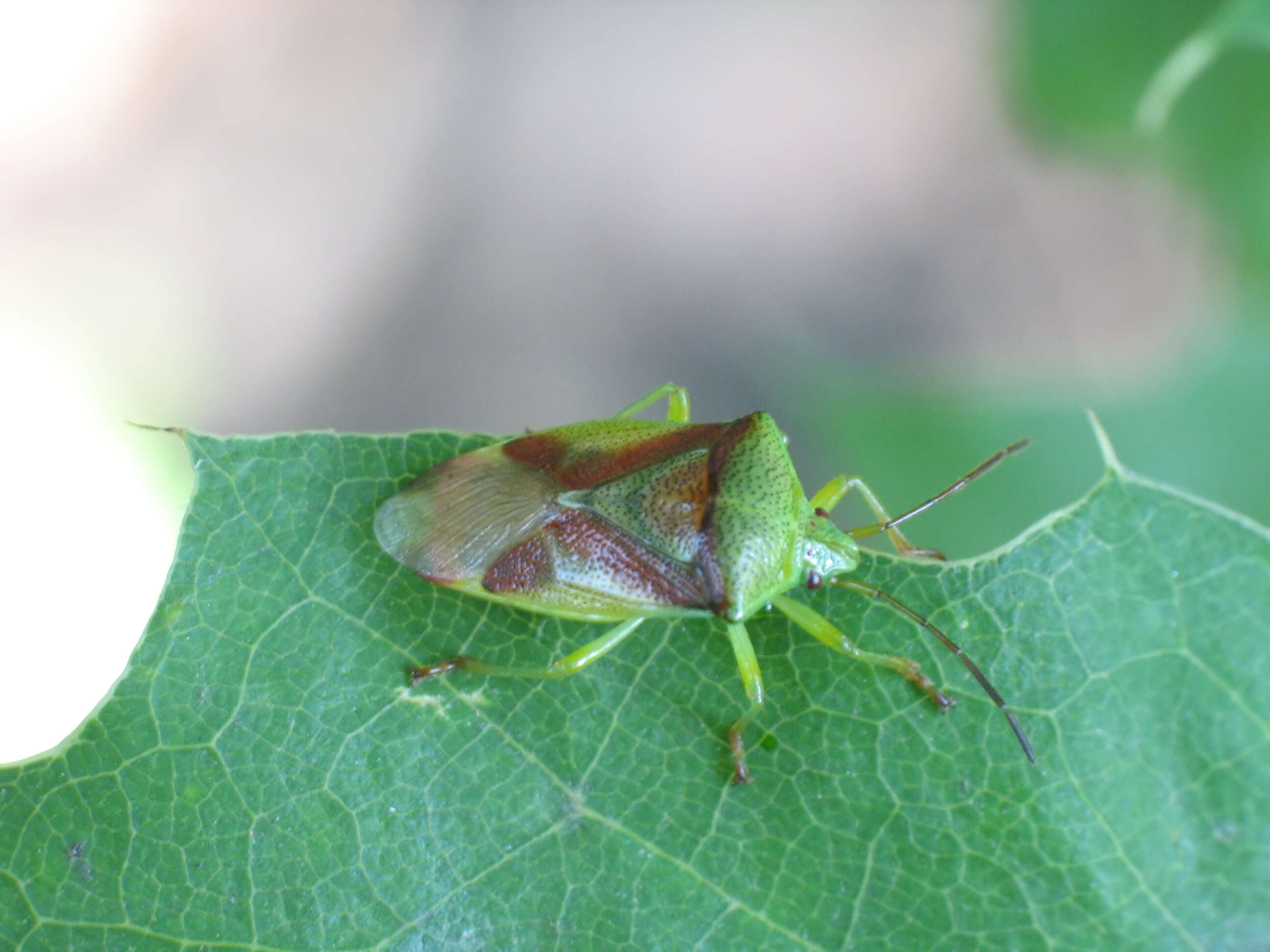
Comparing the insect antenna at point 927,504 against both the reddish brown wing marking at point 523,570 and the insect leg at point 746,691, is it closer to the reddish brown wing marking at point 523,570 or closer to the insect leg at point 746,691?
the insect leg at point 746,691

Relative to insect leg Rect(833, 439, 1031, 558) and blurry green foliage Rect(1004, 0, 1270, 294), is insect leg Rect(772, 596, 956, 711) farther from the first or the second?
blurry green foliage Rect(1004, 0, 1270, 294)

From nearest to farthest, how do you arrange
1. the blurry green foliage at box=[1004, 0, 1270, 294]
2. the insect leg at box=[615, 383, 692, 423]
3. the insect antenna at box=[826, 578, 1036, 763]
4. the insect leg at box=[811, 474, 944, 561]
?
the insect antenna at box=[826, 578, 1036, 763], the insect leg at box=[811, 474, 944, 561], the insect leg at box=[615, 383, 692, 423], the blurry green foliage at box=[1004, 0, 1270, 294]

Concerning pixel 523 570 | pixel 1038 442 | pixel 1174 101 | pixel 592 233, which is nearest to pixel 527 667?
pixel 523 570

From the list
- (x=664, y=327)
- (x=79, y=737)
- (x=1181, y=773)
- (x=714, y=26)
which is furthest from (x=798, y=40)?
(x=79, y=737)

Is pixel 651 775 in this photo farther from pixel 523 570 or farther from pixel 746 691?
pixel 523 570

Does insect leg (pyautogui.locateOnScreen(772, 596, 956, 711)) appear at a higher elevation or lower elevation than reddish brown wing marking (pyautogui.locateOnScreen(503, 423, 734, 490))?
lower

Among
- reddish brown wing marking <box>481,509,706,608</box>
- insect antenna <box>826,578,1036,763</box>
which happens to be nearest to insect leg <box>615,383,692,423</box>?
reddish brown wing marking <box>481,509,706,608</box>

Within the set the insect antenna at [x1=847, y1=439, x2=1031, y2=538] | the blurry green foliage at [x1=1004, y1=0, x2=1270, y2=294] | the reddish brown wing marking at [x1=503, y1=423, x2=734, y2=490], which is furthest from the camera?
the blurry green foliage at [x1=1004, y1=0, x2=1270, y2=294]

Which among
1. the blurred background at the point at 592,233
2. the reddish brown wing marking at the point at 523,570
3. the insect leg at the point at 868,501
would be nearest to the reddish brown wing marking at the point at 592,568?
the reddish brown wing marking at the point at 523,570
